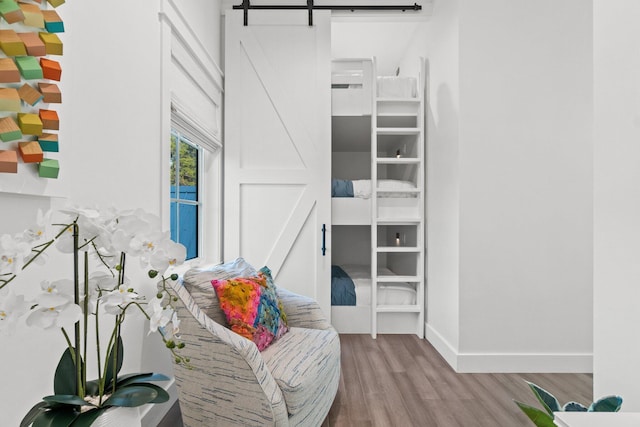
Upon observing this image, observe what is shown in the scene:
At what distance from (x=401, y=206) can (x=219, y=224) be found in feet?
5.56

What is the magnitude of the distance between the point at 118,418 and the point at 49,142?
0.87 metres

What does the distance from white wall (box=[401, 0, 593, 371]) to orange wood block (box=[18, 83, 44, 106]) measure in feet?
8.33

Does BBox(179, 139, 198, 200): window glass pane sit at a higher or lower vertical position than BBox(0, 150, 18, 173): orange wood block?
higher

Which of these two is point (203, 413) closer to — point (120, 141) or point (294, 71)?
point (120, 141)

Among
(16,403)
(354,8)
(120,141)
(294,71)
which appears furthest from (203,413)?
(354,8)

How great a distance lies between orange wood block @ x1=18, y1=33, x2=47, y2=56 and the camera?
110cm

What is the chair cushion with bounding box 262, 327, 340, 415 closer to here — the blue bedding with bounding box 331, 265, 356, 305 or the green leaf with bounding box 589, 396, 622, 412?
the green leaf with bounding box 589, 396, 622, 412

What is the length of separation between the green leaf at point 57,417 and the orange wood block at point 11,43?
0.95 m

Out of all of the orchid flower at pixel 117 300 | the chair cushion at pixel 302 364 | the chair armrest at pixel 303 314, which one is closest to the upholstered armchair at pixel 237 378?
the chair cushion at pixel 302 364

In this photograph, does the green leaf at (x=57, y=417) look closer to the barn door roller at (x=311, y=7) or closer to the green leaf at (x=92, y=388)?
the green leaf at (x=92, y=388)

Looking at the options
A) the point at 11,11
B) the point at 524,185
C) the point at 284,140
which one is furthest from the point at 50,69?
the point at 524,185

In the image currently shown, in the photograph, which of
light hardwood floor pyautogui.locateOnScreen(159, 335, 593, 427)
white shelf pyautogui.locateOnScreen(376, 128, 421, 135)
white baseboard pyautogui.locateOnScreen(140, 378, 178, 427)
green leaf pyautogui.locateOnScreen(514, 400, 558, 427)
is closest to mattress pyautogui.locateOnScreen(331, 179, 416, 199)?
white shelf pyautogui.locateOnScreen(376, 128, 421, 135)

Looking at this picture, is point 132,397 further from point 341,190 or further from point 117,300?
point 341,190

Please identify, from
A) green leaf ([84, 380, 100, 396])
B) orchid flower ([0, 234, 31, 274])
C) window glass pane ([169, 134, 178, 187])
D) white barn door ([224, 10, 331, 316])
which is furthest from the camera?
white barn door ([224, 10, 331, 316])
